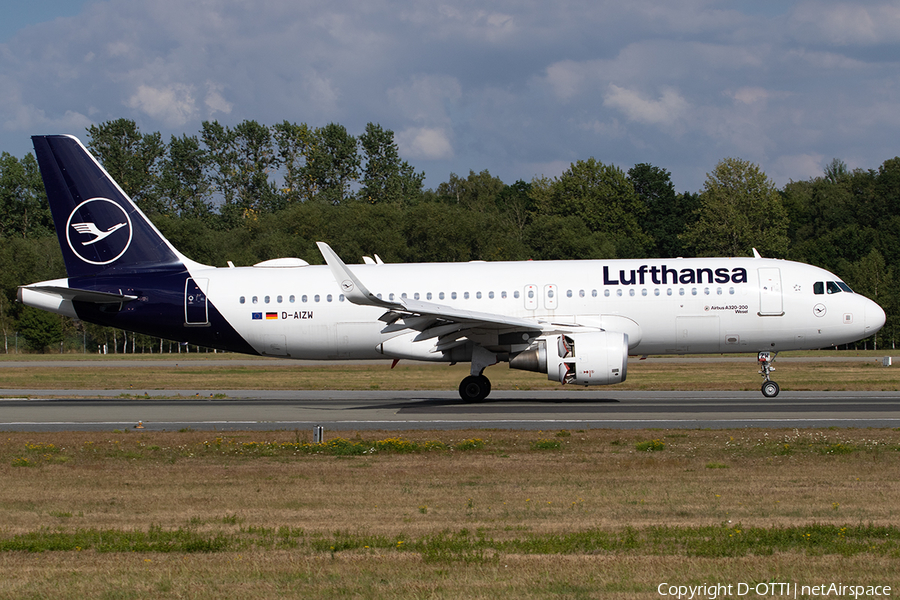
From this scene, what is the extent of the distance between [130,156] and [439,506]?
11912cm

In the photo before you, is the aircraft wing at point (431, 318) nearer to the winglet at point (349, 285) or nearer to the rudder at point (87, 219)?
the winglet at point (349, 285)

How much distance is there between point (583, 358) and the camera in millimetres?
23531

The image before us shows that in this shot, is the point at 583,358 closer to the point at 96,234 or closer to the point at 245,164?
the point at 96,234

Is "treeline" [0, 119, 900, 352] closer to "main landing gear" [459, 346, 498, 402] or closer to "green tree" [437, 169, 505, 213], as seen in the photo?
"green tree" [437, 169, 505, 213]

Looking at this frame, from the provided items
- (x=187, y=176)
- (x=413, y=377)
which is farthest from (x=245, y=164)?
(x=413, y=377)

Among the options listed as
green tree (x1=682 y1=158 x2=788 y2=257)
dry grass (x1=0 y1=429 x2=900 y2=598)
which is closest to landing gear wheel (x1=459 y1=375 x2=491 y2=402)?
dry grass (x1=0 y1=429 x2=900 y2=598)

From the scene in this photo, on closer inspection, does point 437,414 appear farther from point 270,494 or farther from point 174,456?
point 270,494

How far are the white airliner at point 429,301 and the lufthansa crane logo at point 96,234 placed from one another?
0.13 ft

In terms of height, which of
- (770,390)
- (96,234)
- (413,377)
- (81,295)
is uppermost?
(96,234)

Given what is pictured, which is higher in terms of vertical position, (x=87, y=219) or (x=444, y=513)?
(x=87, y=219)

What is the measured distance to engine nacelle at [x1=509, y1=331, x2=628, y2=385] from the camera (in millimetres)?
23500

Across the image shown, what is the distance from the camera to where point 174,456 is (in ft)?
52.3

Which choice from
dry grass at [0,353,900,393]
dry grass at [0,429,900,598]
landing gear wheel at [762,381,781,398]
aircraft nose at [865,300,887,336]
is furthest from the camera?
dry grass at [0,353,900,393]

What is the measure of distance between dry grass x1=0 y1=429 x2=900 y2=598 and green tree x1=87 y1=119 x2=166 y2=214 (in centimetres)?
10463
